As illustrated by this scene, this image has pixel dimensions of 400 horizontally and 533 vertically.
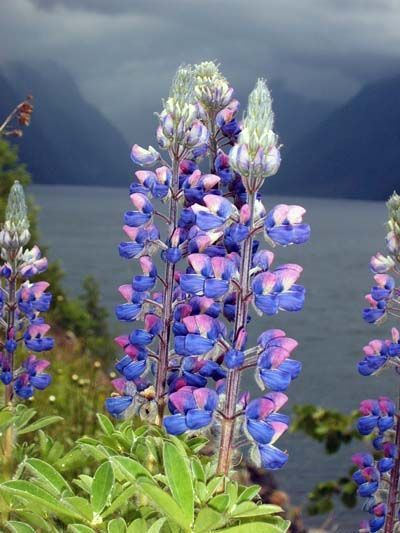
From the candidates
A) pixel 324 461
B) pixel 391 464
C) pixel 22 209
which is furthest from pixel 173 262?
pixel 324 461

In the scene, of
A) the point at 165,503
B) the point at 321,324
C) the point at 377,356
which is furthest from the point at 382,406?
the point at 321,324

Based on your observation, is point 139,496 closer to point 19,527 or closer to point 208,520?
point 19,527

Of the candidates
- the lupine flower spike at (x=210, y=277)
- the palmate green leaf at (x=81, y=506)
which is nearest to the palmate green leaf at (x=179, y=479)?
the palmate green leaf at (x=81, y=506)

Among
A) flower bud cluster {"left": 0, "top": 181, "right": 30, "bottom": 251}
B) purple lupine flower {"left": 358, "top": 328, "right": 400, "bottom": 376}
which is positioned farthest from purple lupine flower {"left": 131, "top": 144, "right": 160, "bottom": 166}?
purple lupine flower {"left": 358, "top": 328, "right": 400, "bottom": 376}

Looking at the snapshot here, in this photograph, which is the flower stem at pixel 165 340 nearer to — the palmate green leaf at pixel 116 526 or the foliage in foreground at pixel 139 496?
the foliage in foreground at pixel 139 496

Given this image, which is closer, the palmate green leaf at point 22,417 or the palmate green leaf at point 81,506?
the palmate green leaf at point 81,506

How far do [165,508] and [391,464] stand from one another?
1.71 metres

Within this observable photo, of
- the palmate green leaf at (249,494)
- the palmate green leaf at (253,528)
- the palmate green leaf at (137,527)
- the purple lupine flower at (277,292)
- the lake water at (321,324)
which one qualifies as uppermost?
the lake water at (321,324)

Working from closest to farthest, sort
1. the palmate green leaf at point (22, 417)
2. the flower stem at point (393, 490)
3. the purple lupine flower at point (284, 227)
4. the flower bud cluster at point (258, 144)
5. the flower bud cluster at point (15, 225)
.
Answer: the flower bud cluster at point (258, 144) → the purple lupine flower at point (284, 227) → the palmate green leaf at point (22, 417) → the flower stem at point (393, 490) → the flower bud cluster at point (15, 225)

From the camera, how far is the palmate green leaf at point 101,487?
77.6 inches

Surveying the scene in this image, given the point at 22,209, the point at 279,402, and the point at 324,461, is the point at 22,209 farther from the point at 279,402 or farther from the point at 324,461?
the point at 324,461

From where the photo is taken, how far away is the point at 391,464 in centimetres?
329

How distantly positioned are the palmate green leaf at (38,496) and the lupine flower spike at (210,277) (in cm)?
42

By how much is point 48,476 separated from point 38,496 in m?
0.15
